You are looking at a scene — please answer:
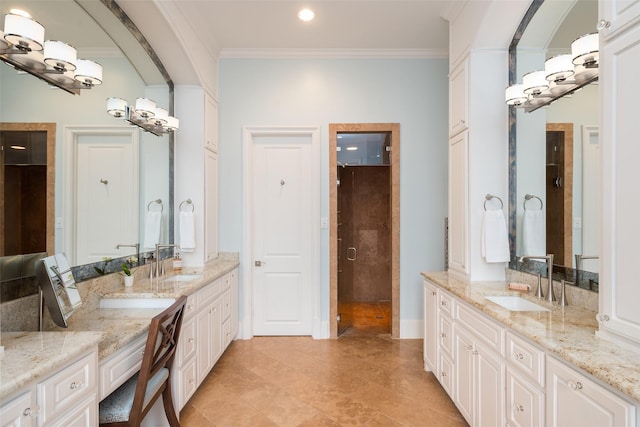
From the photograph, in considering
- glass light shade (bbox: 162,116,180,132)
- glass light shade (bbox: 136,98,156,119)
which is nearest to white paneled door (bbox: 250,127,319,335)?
glass light shade (bbox: 162,116,180,132)

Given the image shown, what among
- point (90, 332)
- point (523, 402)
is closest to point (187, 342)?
point (90, 332)

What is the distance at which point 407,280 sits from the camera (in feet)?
11.8

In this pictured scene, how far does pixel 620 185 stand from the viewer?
1.23 m

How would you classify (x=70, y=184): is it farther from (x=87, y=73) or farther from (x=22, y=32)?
(x=22, y=32)

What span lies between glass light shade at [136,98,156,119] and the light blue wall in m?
1.13

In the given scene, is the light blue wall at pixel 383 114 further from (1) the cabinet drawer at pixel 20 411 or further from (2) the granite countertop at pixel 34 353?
(1) the cabinet drawer at pixel 20 411

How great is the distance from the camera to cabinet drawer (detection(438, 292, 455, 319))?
2.28 m

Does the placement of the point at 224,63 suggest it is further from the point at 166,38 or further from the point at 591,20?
the point at 591,20

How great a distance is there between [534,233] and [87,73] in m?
3.09

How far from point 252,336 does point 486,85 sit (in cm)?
333

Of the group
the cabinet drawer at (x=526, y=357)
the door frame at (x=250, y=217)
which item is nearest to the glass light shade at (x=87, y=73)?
the door frame at (x=250, y=217)

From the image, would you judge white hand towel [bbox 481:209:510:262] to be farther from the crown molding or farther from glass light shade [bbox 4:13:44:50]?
glass light shade [bbox 4:13:44:50]

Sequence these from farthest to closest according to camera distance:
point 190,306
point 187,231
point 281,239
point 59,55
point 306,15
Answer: point 281,239 < point 187,231 < point 306,15 < point 190,306 < point 59,55

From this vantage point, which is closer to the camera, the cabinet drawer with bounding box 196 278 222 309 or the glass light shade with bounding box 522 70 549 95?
the glass light shade with bounding box 522 70 549 95
